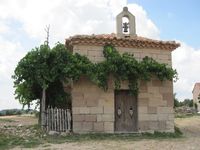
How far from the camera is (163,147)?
1129cm

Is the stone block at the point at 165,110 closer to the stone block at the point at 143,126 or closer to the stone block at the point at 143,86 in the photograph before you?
the stone block at the point at 143,126

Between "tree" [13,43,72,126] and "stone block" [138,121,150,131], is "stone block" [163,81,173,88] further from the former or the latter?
"tree" [13,43,72,126]

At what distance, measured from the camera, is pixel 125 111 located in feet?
50.8

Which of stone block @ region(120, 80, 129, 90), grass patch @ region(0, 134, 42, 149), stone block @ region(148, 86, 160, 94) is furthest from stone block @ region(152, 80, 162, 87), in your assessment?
grass patch @ region(0, 134, 42, 149)

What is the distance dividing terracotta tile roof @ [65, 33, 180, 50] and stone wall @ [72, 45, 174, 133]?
19 centimetres

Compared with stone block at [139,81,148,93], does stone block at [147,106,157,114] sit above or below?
below

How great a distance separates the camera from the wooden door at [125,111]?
15.3 meters

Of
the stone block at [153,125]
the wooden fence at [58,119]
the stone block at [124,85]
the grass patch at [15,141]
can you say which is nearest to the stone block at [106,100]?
the stone block at [124,85]

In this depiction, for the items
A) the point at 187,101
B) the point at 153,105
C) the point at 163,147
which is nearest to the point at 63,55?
the point at 153,105

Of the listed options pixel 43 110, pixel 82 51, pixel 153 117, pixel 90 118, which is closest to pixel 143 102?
pixel 153 117

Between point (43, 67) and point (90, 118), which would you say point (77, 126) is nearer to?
point (90, 118)

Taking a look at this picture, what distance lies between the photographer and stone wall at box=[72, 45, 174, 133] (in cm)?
1476

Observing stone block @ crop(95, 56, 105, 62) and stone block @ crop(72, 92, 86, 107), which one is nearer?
stone block @ crop(72, 92, 86, 107)

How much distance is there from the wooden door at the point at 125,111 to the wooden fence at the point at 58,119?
6.94 feet
